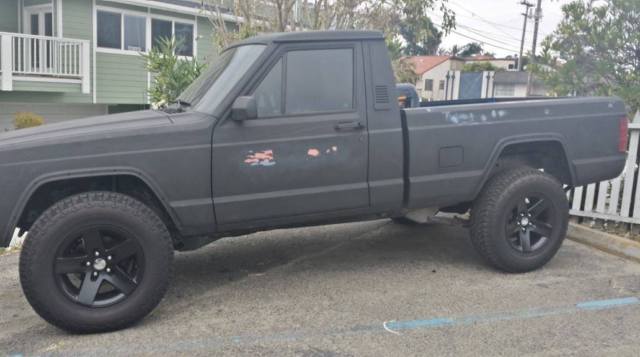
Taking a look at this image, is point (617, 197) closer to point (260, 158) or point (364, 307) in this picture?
point (364, 307)

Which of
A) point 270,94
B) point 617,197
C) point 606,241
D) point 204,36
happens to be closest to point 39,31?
point 204,36

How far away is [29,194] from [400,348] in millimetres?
2564

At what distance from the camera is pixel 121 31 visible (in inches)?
756

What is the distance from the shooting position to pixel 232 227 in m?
4.58

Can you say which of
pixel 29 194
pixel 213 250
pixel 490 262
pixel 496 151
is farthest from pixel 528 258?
pixel 29 194

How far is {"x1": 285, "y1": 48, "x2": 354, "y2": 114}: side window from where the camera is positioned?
15.4 feet

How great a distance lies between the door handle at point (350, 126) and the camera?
15.5 ft

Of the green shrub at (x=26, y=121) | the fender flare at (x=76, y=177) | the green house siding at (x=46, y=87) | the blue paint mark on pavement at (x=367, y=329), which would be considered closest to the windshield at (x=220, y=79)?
the fender flare at (x=76, y=177)

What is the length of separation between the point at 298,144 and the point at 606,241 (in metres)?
3.56

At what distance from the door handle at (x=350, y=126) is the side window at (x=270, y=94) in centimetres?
46

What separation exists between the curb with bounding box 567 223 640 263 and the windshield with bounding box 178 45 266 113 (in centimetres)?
396

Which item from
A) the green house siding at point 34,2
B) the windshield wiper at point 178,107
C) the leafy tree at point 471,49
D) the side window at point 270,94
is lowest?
the windshield wiper at point 178,107

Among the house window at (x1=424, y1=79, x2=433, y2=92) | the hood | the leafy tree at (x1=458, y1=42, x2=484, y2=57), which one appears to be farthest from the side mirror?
the leafy tree at (x1=458, y1=42, x2=484, y2=57)

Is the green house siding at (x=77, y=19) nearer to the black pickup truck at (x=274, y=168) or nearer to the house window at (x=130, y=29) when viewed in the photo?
the house window at (x=130, y=29)
